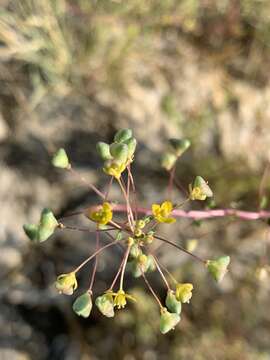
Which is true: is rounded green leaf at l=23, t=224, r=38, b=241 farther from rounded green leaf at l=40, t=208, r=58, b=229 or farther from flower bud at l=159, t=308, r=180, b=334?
flower bud at l=159, t=308, r=180, b=334

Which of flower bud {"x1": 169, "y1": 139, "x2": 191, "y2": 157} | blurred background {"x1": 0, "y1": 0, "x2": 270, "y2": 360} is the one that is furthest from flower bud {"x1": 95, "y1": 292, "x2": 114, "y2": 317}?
blurred background {"x1": 0, "y1": 0, "x2": 270, "y2": 360}

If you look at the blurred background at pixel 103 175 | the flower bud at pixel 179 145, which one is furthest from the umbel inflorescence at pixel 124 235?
the blurred background at pixel 103 175

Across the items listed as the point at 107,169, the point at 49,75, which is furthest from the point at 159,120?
the point at 107,169

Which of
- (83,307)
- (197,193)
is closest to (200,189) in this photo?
(197,193)

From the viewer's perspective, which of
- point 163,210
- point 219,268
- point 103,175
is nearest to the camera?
point 163,210

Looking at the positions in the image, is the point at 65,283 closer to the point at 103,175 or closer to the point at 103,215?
the point at 103,215

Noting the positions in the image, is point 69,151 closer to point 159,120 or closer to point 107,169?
point 159,120

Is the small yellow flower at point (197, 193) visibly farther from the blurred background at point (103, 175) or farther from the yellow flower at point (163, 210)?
the blurred background at point (103, 175)
